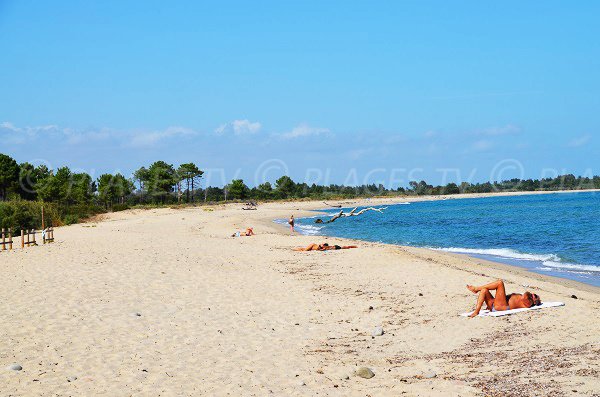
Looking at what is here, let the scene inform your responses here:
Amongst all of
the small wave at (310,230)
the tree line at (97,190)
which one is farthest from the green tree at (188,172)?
the small wave at (310,230)

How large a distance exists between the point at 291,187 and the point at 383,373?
12865 centimetres

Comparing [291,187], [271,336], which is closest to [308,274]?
[271,336]

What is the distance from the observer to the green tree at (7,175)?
69.6m

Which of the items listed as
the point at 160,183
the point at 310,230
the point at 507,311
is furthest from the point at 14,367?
the point at 160,183

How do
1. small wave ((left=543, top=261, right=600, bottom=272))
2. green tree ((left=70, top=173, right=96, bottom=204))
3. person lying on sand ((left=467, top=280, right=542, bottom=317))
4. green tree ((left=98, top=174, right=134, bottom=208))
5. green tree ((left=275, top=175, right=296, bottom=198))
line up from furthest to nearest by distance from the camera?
green tree ((left=275, top=175, right=296, bottom=198))
green tree ((left=98, top=174, right=134, bottom=208))
green tree ((left=70, top=173, right=96, bottom=204))
small wave ((left=543, top=261, right=600, bottom=272))
person lying on sand ((left=467, top=280, right=542, bottom=317))

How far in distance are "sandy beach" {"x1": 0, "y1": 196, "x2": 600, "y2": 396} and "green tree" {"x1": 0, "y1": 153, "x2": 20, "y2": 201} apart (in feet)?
193

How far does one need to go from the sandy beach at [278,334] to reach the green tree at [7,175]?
193ft

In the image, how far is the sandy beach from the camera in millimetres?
7180

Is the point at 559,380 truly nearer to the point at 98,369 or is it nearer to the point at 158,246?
the point at 98,369

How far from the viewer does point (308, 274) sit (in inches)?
691

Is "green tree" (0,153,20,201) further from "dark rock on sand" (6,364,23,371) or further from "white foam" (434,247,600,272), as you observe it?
"dark rock on sand" (6,364,23,371)

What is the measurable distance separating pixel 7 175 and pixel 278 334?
70001 mm

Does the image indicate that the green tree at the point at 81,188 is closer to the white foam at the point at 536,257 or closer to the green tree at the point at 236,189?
the green tree at the point at 236,189

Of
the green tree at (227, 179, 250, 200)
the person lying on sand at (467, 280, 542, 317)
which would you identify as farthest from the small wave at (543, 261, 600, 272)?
the green tree at (227, 179, 250, 200)
